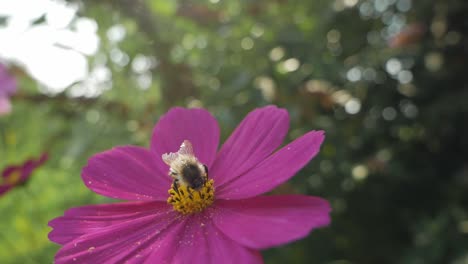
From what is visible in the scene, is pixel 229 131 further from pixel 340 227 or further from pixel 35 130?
pixel 35 130

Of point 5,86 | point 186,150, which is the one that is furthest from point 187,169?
point 5,86

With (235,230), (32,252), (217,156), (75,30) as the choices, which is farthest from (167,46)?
(235,230)

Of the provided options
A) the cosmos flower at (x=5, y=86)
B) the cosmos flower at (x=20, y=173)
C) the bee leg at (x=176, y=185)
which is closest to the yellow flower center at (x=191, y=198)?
the bee leg at (x=176, y=185)

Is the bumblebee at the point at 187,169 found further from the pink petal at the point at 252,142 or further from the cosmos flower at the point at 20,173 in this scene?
the cosmos flower at the point at 20,173

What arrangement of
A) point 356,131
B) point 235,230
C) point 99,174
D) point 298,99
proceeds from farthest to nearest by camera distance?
point 356,131, point 298,99, point 99,174, point 235,230

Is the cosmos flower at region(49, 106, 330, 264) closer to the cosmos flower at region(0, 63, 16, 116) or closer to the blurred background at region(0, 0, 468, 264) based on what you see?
the blurred background at region(0, 0, 468, 264)

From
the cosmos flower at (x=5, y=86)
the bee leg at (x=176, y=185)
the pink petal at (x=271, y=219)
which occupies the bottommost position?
the pink petal at (x=271, y=219)

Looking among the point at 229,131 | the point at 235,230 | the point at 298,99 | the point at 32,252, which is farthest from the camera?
the point at 298,99
